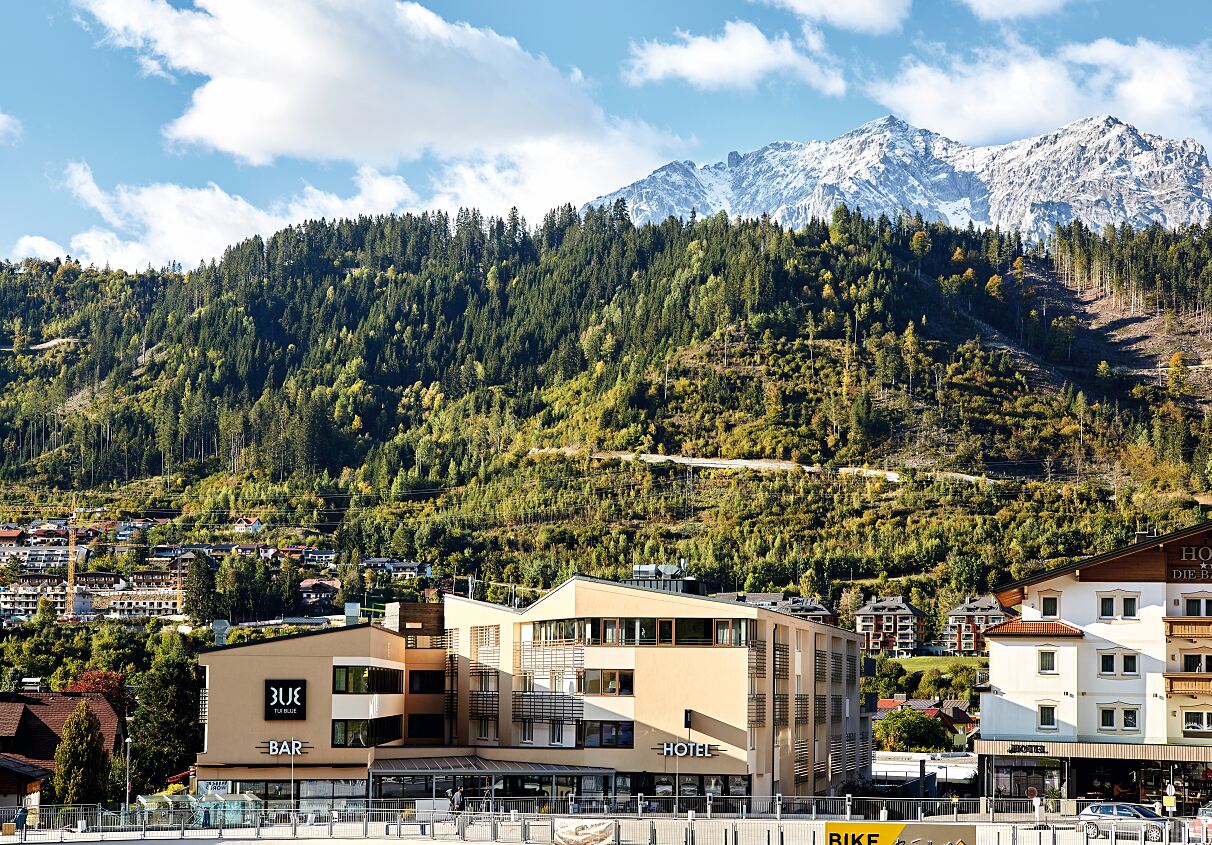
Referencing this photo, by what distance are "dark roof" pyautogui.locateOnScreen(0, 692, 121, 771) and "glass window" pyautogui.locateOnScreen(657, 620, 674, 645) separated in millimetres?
35631

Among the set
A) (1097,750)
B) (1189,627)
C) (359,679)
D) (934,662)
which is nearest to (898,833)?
(1097,750)

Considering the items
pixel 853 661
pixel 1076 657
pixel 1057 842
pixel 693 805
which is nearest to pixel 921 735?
pixel 853 661

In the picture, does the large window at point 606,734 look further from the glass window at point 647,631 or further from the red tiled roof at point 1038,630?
the red tiled roof at point 1038,630

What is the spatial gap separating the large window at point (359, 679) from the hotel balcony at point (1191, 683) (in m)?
36.3

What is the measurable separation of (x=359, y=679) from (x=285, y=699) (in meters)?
3.38

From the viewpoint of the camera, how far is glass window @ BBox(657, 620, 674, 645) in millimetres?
70500

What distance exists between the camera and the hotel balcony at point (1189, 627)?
243ft

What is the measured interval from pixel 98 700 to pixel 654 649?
54398 mm

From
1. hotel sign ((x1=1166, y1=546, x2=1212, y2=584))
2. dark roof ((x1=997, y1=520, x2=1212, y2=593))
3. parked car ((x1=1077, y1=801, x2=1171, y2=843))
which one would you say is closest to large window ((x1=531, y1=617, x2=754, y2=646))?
dark roof ((x1=997, y1=520, x2=1212, y2=593))

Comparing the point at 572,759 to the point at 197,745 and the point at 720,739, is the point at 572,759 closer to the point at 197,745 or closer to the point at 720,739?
the point at 720,739

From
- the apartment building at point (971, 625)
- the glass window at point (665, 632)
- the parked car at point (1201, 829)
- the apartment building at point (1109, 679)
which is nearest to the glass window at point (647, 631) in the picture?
the glass window at point (665, 632)

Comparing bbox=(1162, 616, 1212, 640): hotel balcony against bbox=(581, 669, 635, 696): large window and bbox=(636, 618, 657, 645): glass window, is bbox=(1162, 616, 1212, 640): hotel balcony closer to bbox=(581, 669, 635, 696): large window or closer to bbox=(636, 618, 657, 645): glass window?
bbox=(636, 618, 657, 645): glass window

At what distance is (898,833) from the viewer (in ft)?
162

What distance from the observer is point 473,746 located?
74.6 meters
